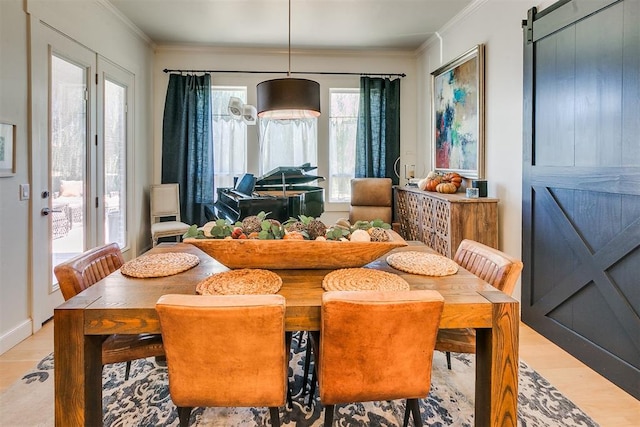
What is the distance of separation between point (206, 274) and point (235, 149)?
402cm

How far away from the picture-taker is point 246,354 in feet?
4.24

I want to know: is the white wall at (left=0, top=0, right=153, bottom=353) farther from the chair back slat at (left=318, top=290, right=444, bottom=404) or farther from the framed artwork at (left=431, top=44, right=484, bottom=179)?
the framed artwork at (left=431, top=44, right=484, bottom=179)

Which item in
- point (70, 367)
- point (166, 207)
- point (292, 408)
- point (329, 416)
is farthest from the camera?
point (166, 207)

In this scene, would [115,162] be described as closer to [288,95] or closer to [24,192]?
[24,192]

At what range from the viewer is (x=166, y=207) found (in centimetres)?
523

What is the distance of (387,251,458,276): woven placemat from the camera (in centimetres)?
183

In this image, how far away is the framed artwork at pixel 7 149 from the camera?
2.63 m

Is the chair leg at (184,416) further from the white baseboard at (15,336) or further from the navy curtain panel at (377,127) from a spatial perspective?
the navy curtain panel at (377,127)

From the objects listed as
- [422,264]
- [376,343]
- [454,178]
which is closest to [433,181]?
[454,178]

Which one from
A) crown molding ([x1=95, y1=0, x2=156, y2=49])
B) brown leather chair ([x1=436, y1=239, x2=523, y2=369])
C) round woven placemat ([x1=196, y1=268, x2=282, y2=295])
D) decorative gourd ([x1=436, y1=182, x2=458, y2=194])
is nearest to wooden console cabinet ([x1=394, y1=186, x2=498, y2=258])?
decorative gourd ([x1=436, y1=182, x2=458, y2=194])

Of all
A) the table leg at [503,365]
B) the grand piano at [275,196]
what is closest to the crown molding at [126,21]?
the grand piano at [275,196]

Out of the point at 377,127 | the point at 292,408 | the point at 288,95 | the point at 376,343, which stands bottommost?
the point at 292,408

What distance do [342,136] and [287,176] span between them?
50.2 inches

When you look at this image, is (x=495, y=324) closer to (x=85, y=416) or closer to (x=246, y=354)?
(x=246, y=354)
